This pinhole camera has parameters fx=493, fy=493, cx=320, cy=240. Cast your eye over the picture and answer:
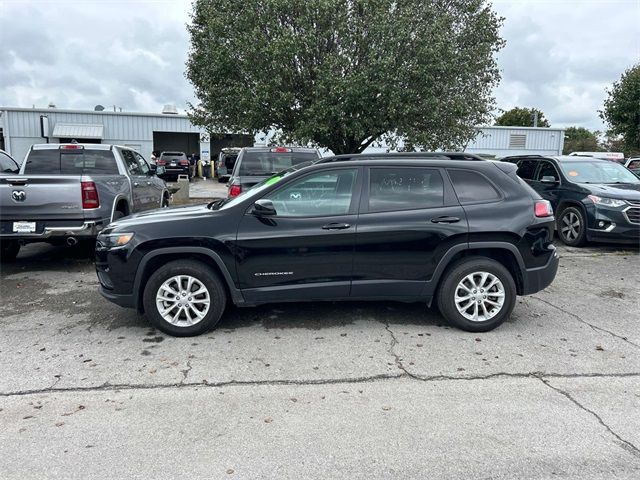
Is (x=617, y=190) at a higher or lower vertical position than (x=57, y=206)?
higher

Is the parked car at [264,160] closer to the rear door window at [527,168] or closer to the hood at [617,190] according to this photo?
the rear door window at [527,168]

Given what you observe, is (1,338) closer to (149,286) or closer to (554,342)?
(149,286)

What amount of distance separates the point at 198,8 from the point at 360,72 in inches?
238

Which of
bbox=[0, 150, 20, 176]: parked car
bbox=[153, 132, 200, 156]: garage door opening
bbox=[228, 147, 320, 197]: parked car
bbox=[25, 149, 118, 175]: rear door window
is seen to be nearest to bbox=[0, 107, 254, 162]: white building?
bbox=[153, 132, 200, 156]: garage door opening

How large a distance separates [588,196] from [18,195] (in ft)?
31.1

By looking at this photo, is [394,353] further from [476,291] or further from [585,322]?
[585,322]

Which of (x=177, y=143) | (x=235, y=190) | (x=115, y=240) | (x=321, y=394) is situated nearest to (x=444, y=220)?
(x=321, y=394)

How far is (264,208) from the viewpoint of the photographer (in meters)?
4.71

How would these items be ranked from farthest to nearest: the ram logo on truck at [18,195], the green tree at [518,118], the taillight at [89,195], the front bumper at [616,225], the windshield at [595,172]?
1. the green tree at [518,118]
2. the windshield at [595,172]
3. the front bumper at [616,225]
4. the taillight at [89,195]
5. the ram logo on truck at [18,195]

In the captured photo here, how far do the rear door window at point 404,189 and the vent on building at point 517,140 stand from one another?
3262cm

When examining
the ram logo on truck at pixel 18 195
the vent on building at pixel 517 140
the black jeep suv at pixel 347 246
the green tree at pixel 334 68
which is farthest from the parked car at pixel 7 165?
the vent on building at pixel 517 140

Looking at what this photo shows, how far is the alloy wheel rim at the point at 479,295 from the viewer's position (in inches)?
195

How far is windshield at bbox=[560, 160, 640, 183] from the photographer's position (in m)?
9.85

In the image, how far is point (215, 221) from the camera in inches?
188
